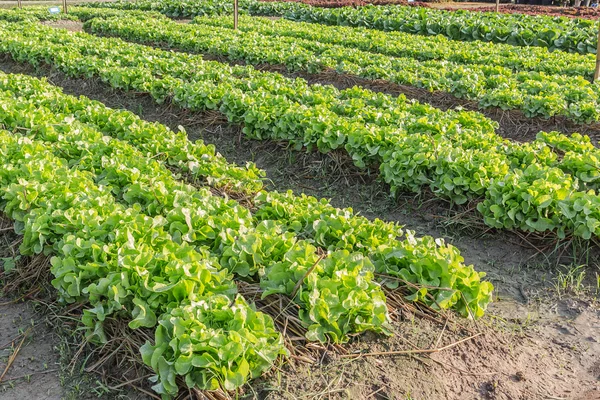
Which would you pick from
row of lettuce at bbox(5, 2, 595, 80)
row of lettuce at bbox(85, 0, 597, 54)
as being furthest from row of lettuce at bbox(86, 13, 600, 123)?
row of lettuce at bbox(85, 0, 597, 54)

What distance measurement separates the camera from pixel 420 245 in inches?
176

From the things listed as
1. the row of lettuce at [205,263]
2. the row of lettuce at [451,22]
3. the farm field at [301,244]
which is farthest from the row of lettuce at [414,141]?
the row of lettuce at [451,22]

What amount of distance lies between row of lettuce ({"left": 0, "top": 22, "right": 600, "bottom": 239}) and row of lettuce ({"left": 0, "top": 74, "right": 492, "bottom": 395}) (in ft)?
5.12

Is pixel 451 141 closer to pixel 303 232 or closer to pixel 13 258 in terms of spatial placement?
pixel 303 232

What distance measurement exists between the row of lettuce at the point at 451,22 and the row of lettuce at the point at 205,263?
44.0ft

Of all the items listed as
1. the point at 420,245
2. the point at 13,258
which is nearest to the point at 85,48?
the point at 13,258

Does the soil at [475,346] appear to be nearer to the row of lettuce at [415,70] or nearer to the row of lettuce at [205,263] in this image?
the row of lettuce at [205,263]

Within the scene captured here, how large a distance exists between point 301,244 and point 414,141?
2.90m

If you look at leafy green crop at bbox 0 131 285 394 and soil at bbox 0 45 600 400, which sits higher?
leafy green crop at bbox 0 131 285 394

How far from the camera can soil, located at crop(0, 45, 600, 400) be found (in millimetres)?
3564

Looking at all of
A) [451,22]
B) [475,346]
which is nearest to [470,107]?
[475,346]

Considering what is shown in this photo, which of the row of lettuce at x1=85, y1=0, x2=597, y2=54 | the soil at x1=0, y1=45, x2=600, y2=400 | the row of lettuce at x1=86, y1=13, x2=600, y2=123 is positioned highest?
the row of lettuce at x1=85, y1=0, x2=597, y2=54

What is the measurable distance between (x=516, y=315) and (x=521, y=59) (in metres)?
8.68

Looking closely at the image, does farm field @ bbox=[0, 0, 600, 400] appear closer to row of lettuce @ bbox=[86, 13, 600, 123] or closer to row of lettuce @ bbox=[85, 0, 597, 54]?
row of lettuce @ bbox=[86, 13, 600, 123]
